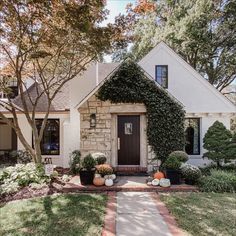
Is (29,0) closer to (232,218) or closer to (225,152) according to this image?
(232,218)

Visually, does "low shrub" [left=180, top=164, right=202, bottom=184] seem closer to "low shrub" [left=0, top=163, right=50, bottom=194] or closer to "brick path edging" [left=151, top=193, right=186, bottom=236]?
"brick path edging" [left=151, top=193, right=186, bottom=236]

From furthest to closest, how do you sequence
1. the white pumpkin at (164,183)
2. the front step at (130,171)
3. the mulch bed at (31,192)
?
the front step at (130,171)
the white pumpkin at (164,183)
the mulch bed at (31,192)

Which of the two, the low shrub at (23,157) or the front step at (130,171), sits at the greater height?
the low shrub at (23,157)

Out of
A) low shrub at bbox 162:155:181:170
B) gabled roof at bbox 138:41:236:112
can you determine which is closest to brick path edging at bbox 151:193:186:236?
low shrub at bbox 162:155:181:170

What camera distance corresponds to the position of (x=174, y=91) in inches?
527

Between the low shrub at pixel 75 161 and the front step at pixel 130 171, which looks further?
the low shrub at pixel 75 161

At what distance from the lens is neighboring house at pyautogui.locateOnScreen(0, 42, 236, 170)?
36.9 feet

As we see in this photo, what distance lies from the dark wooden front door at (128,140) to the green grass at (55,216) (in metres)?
3.81

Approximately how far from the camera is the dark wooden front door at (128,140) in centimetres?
1152

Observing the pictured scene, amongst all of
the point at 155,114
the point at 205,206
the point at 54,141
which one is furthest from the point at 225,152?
the point at 54,141

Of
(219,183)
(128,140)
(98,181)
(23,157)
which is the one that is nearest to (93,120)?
(128,140)

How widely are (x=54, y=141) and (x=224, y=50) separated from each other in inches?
600

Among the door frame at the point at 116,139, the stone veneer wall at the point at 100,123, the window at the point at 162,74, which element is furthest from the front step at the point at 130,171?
the window at the point at 162,74

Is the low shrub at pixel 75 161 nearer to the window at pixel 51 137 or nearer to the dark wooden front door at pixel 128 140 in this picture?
the window at pixel 51 137
